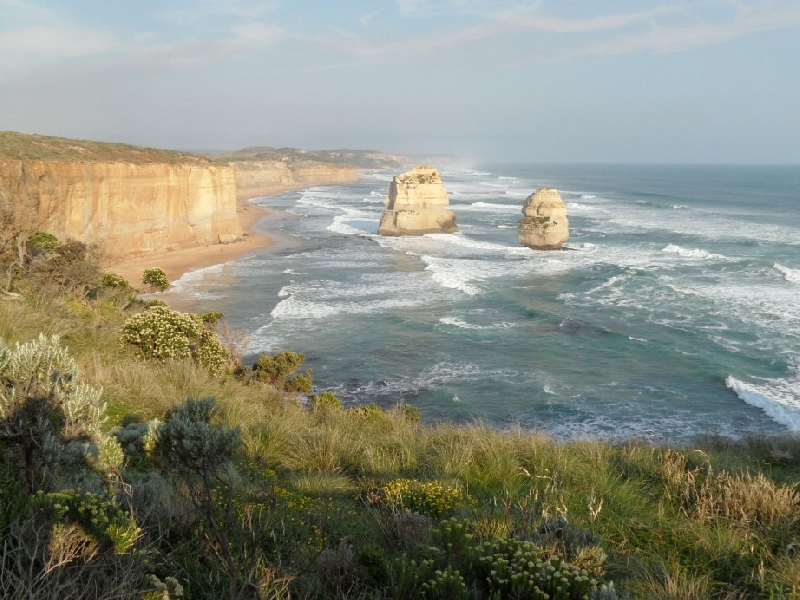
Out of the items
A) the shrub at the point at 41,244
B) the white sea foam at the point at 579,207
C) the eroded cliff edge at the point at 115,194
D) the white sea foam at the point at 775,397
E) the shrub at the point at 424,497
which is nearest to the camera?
the shrub at the point at 424,497

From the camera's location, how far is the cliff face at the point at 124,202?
32.8m

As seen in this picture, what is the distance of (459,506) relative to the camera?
5723mm

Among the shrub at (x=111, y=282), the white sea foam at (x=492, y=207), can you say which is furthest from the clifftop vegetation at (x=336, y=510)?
the white sea foam at (x=492, y=207)

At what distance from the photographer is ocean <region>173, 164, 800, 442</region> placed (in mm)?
19234

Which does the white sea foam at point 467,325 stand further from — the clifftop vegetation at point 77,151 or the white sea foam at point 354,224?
the white sea foam at point 354,224

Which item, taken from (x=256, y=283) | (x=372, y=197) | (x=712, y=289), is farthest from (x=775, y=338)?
(x=372, y=197)

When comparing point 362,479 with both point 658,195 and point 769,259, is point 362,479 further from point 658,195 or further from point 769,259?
point 658,195

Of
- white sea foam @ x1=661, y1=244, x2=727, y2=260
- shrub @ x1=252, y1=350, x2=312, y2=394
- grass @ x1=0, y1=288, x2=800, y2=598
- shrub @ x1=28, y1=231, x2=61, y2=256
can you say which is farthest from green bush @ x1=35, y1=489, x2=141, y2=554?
white sea foam @ x1=661, y1=244, x2=727, y2=260

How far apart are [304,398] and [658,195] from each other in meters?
95.3

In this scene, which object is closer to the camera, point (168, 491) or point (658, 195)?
point (168, 491)

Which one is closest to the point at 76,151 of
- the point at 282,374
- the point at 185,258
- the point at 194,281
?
the point at 185,258

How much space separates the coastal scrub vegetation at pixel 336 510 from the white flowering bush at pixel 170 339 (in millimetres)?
4773

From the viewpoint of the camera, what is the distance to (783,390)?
65.9 feet

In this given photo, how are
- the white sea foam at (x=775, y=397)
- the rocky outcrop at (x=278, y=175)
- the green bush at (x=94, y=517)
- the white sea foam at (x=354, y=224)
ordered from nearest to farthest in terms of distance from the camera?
the green bush at (x=94, y=517)
the white sea foam at (x=775, y=397)
the white sea foam at (x=354, y=224)
the rocky outcrop at (x=278, y=175)
